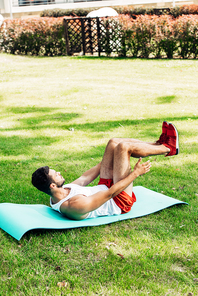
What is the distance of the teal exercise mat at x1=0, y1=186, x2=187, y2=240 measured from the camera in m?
3.30

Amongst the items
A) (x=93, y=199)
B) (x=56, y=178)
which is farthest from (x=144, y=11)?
(x=93, y=199)

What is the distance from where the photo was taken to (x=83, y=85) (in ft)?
34.7

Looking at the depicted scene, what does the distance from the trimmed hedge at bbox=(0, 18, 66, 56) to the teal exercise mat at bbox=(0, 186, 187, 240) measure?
1360 centimetres

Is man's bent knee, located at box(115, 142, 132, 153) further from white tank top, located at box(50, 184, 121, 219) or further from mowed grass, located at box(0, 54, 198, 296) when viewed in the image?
mowed grass, located at box(0, 54, 198, 296)

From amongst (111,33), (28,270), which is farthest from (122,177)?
(111,33)

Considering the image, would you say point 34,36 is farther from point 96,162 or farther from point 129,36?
point 96,162

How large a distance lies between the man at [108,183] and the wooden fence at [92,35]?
11.7 m

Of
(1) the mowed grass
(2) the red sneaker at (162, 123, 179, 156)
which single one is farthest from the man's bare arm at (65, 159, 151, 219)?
(2) the red sneaker at (162, 123, 179, 156)

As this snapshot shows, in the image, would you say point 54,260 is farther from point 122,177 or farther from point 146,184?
point 146,184

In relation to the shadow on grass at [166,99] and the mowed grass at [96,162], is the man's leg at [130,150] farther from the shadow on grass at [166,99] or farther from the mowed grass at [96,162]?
the shadow on grass at [166,99]

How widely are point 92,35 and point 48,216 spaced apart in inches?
542

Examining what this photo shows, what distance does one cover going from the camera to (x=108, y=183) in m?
3.81

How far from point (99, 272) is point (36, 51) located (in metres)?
15.3

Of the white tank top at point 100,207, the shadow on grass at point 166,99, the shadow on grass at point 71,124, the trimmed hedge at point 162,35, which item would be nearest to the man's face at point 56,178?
the white tank top at point 100,207
